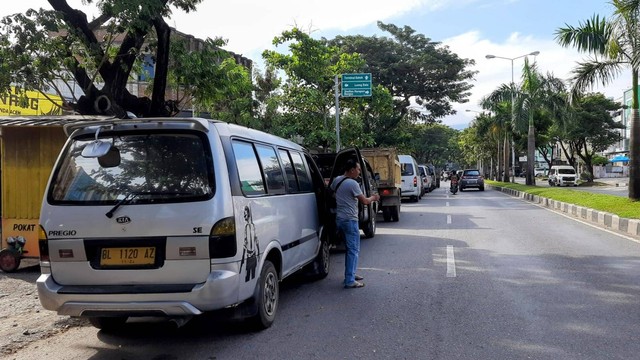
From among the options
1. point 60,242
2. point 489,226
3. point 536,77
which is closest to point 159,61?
point 60,242

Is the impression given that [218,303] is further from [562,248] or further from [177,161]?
[562,248]

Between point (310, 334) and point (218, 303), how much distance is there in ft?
3.70

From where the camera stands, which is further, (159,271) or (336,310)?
(336,310)

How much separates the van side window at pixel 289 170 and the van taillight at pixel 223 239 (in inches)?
69.9

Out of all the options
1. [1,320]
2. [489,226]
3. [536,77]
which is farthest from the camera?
[536,77]

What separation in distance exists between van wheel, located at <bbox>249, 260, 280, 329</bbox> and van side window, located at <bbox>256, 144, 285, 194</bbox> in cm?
80

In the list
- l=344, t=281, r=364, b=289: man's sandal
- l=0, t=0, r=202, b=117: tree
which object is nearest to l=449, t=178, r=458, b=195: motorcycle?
l=0, t=0, r=202, b=117: tree

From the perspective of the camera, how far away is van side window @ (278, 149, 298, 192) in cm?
602

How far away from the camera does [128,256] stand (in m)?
4.22

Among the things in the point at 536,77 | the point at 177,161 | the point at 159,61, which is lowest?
the point at 177,161

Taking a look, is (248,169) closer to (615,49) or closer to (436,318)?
(436,318)

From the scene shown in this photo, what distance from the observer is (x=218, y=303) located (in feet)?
13.7

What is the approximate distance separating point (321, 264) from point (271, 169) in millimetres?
2179

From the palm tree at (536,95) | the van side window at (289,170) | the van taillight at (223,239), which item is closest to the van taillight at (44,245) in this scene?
the van taillight at (223,239)
